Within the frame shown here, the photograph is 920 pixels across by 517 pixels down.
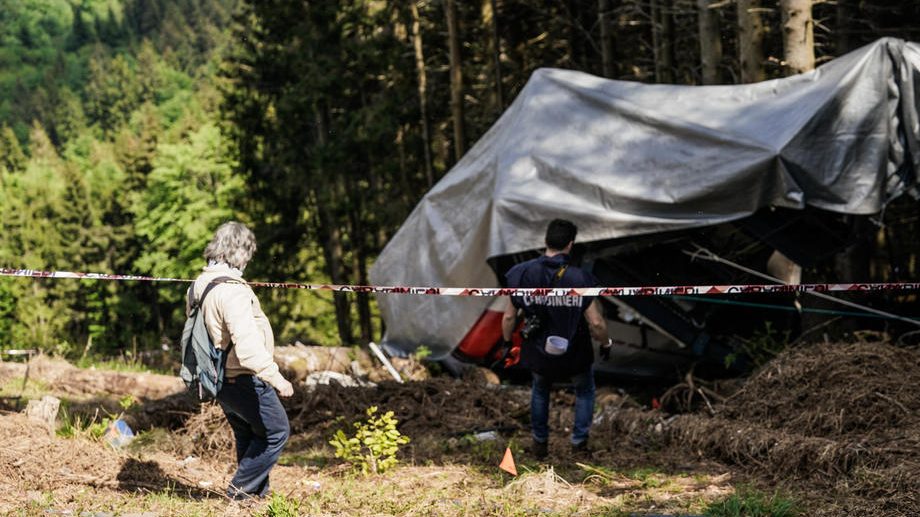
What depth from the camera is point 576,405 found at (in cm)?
729

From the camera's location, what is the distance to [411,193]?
93.6 feet

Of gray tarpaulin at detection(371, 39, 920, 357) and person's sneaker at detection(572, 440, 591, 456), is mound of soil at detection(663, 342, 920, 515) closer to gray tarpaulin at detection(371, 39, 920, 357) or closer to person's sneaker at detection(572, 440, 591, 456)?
person's sneaker at detection(572, 440, 591, 456)

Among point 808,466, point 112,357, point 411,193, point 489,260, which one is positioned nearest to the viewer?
point 808,466

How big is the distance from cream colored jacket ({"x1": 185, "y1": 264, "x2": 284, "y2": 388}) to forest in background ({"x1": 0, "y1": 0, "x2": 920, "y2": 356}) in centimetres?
670

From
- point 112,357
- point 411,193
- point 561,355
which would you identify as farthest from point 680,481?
point 411,193

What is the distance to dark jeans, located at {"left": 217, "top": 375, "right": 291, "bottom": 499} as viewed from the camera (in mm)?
5809

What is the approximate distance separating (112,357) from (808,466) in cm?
1225

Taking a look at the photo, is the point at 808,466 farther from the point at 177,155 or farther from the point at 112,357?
the point at 177,155

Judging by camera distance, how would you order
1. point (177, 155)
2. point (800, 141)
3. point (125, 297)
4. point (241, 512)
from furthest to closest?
point (125, 297), point (177, 155), point (800, 141), point (241, 512)

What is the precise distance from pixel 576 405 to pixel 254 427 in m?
2.41

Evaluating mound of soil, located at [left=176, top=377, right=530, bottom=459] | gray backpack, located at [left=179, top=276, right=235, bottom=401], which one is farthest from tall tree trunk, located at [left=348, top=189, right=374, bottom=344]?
gray backpack, located at [left=179, top=276, right=235, bottom=401]

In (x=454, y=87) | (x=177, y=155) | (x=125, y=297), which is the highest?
(x=454, y=87)

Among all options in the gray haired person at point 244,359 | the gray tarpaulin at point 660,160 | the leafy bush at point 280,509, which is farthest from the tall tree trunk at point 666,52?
the leafy bush at point 280,509

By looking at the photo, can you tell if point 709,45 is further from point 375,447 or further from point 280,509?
point 280,509
